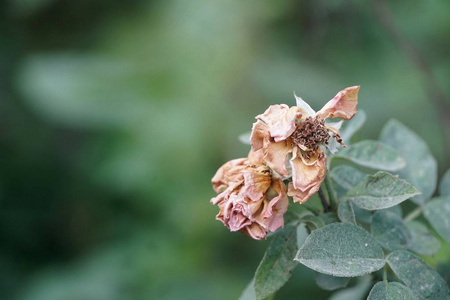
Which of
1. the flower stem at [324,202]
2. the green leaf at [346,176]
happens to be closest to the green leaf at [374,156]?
the green leaf at [346,176]

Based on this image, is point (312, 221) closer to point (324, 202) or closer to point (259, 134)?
point (324, 202)

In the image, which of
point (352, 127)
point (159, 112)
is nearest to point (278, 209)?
point (352, 127)

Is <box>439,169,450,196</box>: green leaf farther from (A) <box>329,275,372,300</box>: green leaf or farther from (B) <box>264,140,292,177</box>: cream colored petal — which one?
(B) <box>264,140,292,177</box>: cream colored petal

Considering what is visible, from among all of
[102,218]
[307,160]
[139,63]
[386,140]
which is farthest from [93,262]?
[307,160]

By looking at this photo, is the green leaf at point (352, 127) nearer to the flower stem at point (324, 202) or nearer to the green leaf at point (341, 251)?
the flower stem at point (324, 202)

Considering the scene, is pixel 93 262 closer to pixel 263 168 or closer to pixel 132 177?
pixel 132 177

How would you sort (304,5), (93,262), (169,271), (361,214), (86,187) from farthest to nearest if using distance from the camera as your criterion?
(86,187)
(304,5)
(93,262)
(169,271)
(361,214)
